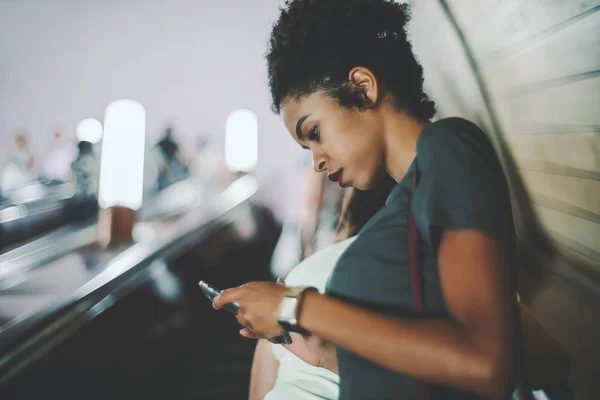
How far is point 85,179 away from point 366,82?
4.99 m

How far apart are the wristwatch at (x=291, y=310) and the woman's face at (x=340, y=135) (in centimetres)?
44

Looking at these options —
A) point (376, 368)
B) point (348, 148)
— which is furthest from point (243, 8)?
point (376, 368)

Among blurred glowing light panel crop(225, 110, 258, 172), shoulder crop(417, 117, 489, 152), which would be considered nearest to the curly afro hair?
shoulder crop(417, 117, 489, 152)

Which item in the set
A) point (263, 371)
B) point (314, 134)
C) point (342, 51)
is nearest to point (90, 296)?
point (263, 371)

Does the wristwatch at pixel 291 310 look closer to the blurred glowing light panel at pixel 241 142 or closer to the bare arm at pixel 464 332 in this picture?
the bare arm at pixel 464 332

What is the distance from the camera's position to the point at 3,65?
31.9 ft

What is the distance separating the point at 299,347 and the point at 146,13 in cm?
651

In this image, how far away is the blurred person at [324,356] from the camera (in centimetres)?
103

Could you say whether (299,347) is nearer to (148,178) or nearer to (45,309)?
(45,309)

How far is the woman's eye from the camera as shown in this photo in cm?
111

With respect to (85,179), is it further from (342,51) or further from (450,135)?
(450,135)

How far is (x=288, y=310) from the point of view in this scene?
2.52 feet

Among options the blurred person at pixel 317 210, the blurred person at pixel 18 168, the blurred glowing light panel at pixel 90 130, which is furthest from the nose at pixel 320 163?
the blurred glowing light panel at pixel 90 130

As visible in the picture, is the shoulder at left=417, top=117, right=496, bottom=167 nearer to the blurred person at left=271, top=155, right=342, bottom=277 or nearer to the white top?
the white top
